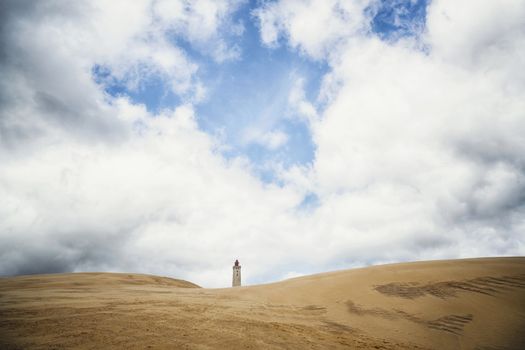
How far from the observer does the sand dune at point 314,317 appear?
557 centimetres

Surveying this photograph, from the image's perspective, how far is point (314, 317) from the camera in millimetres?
7926

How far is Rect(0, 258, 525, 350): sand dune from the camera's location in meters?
5.57

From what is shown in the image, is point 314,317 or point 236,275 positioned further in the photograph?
point 236,275

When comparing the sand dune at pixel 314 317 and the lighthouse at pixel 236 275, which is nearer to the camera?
the sand dune at pixel 314 317

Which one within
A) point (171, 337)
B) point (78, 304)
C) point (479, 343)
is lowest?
point (479, 343)

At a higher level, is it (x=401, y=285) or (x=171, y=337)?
(x=401, y=285)

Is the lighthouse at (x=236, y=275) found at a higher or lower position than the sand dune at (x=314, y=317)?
higher

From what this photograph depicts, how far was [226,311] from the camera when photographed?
7.82 meters

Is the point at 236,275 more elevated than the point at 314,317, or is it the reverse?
the point at 236,275

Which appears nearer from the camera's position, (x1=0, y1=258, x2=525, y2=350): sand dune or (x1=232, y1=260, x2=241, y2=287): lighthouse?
(x1=0, y1=258, x2=525, y2=350): sand dune

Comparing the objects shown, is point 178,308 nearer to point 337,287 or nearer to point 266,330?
point 266,330

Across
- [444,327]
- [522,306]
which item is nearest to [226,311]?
[444,327]

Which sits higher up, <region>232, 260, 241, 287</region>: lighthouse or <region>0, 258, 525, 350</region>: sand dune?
<region>232, 260, 241, 287</region>: lighthouse

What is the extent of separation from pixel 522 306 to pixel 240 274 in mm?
23583
